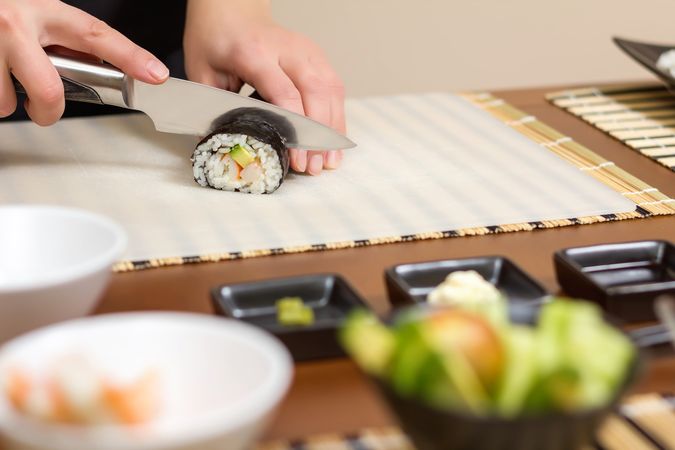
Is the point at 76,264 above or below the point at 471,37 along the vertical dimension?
above

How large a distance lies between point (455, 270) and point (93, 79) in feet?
2.19

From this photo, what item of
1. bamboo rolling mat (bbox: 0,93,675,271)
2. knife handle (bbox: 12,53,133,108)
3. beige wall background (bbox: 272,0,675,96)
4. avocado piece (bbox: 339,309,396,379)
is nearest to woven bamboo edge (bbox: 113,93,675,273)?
bamboo rolling mat (bbox: 0,93,675,271)

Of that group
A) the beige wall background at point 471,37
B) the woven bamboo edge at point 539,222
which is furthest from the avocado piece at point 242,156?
the beige wall background at point 471,37

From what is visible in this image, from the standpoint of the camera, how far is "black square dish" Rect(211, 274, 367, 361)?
0.96 m

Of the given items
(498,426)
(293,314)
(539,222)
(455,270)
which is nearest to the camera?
(498,426)

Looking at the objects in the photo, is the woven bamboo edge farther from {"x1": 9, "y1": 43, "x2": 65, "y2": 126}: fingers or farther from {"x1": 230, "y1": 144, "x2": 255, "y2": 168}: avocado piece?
{"x1": 9, "y1": 43, "x2": 65, "y2": 126}: fingers

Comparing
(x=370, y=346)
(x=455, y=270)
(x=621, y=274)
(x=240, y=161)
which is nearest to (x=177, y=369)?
(x=370, y=346)

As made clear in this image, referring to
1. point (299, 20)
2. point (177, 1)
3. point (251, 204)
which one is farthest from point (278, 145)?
point (299, 20)

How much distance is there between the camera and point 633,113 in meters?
1.84

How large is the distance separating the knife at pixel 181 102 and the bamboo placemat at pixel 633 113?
487mm

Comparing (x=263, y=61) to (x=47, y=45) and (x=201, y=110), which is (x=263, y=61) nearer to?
(x=201, y=110)

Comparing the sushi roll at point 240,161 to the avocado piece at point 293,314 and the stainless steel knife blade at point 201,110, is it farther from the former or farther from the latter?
the avocado piece at point 293,314

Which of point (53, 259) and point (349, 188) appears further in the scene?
point (349, 188)

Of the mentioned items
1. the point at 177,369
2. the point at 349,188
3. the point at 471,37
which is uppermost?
the point at 177,369
